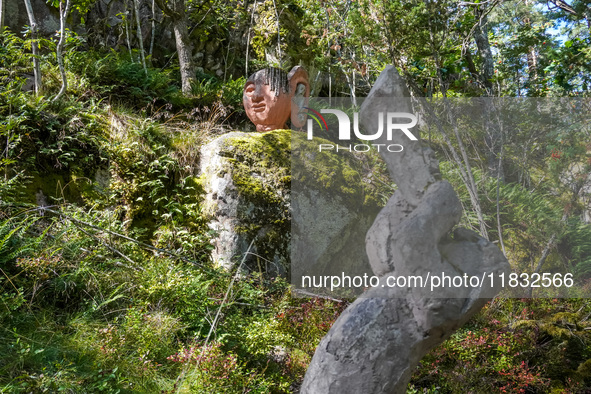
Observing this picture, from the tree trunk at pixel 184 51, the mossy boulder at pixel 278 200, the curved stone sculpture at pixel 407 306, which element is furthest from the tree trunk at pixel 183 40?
the curved stone sculpture at pixel 407 306

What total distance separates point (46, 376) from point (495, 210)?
402 cm

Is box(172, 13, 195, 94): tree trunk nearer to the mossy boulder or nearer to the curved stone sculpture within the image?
the mossy boulder

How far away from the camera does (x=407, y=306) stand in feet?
6.68

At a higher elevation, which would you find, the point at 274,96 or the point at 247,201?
the point at 274,96

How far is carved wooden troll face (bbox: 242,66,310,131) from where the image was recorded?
549 centimetres

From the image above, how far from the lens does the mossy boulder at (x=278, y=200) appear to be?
4.66 metres

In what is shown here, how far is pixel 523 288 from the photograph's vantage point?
4.56m

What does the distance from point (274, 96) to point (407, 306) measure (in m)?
3.93

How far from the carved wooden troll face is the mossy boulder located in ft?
1.35

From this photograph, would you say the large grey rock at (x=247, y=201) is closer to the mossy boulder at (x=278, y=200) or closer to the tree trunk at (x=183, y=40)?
the mossy boulder at (x=278, y=200)

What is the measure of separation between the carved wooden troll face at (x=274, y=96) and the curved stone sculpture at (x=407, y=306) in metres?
3.63

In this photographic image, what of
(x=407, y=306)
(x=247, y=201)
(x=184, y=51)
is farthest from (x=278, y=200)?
(x=184, y=51)

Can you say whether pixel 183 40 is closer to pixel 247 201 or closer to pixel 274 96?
pixel 274 96

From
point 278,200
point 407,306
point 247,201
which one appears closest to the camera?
point 407,306
